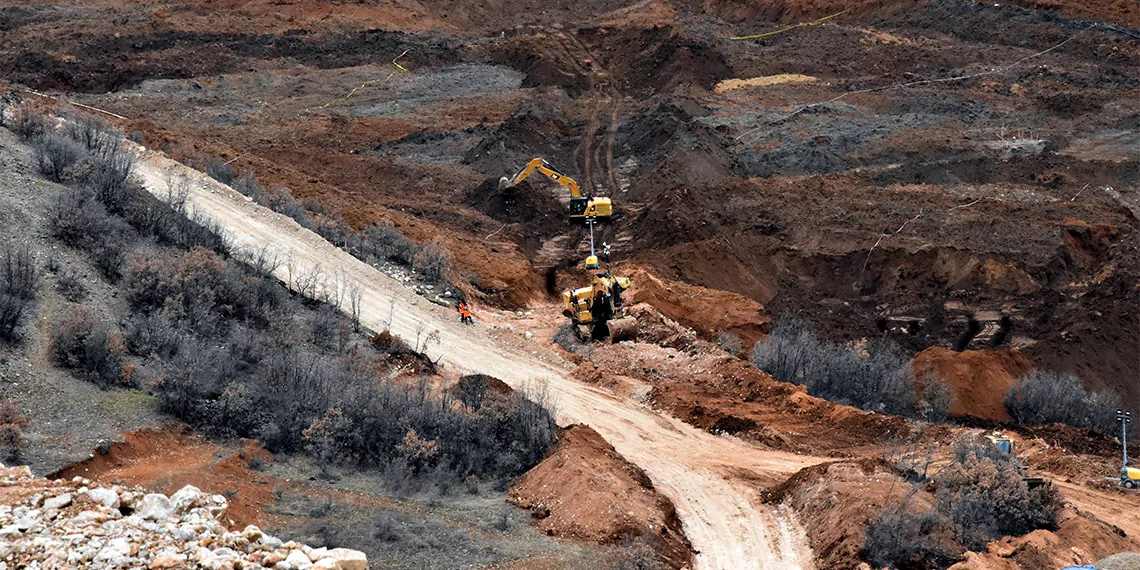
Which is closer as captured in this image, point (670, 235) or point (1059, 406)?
point (1059, 406)

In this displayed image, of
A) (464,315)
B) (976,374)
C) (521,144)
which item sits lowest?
(464,315)

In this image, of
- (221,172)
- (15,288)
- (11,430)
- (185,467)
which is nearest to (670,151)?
(221,172)

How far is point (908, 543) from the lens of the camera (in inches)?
577

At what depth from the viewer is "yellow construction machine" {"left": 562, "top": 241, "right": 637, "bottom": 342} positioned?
83.5 feet

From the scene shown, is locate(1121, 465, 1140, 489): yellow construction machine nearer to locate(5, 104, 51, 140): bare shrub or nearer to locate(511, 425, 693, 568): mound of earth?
locate(511, 425, 693, 568): mound of earth

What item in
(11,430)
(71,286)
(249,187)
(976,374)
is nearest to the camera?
(11,430)

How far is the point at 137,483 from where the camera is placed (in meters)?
14.2

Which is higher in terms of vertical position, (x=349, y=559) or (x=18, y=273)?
(x=18, y=273)

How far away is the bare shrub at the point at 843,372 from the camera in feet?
75.8

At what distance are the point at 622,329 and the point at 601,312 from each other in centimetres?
59

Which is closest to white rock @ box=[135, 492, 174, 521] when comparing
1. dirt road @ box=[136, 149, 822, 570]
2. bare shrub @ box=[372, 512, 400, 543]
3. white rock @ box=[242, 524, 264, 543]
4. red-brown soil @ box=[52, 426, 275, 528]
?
white rock @ box=[242, 524, 264, 543]

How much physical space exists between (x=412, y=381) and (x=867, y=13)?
167 ft

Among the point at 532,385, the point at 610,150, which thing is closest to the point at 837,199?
the point at 610,150

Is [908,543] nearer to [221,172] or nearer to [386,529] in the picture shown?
[386,529]
